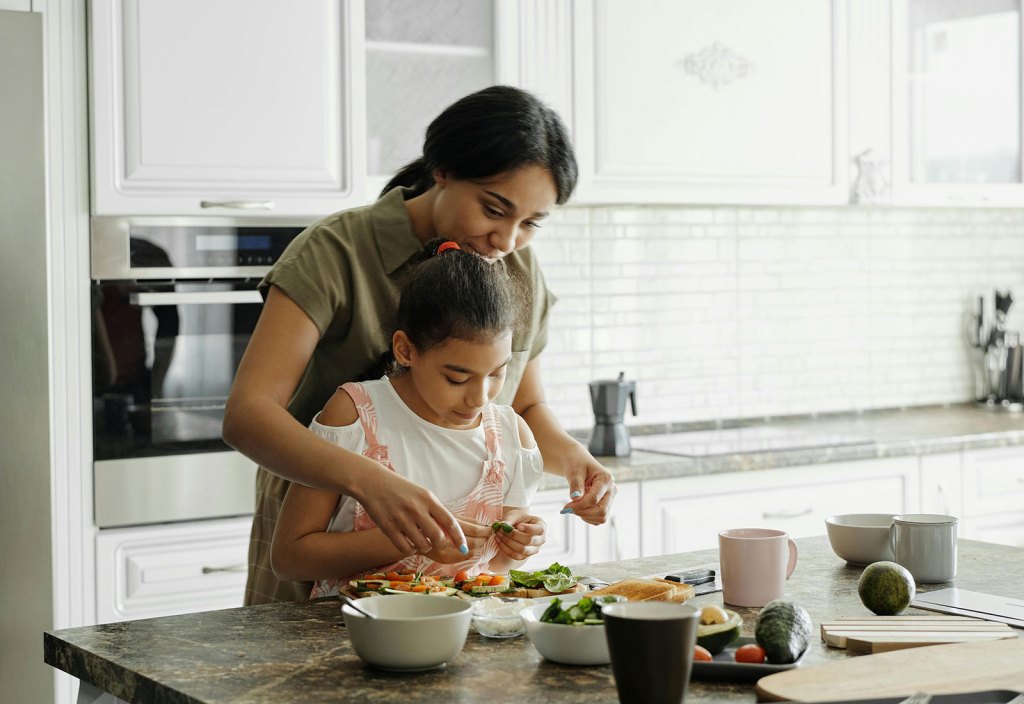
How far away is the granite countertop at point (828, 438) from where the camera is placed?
3424 mm

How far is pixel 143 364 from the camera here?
304cm

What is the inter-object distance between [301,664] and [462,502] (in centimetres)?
51

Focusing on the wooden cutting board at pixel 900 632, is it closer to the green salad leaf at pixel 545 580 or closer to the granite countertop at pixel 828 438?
the green salad leaf at pixel 545 580

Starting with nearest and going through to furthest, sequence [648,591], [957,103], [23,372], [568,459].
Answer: [648,591] → [568,459] → [23,372] → [957,103]

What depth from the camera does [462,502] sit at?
6.17 feet

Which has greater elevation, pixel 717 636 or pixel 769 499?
pixel 717 636

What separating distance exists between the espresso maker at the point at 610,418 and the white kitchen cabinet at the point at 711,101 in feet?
1.70

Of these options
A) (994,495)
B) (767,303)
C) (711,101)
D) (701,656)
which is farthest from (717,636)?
(767,303)

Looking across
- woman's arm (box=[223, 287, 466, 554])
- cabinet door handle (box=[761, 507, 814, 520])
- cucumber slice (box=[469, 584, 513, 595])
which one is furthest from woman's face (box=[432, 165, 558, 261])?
cabinet door handle (box=[761, 507, 814, 520])

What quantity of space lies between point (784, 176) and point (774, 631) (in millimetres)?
2644

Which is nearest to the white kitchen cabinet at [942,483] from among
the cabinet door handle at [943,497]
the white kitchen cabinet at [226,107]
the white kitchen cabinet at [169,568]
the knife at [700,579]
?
the cabinet door handle at [943,497]

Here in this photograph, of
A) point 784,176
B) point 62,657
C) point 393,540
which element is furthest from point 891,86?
point 62,657

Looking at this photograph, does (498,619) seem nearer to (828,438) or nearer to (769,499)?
(769,499)

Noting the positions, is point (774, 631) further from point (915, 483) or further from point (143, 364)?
point (915, 483)
